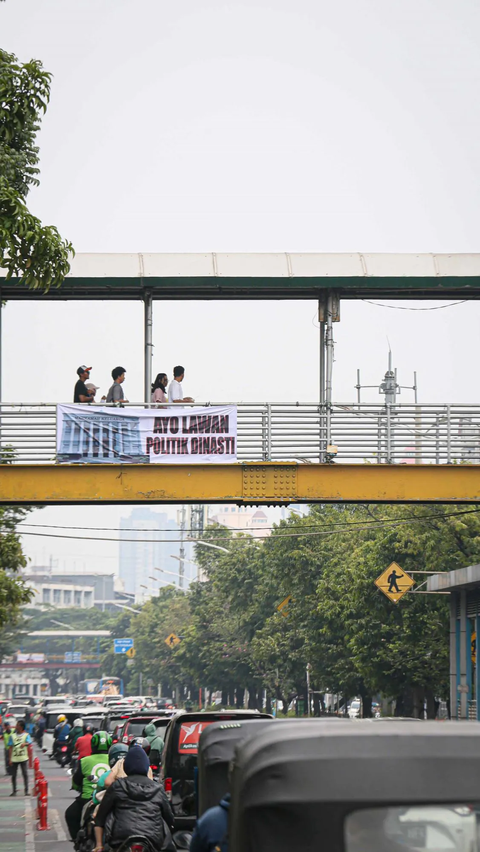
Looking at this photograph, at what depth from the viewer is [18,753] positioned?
2808 cm

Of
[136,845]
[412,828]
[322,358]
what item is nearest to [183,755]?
[136,845]

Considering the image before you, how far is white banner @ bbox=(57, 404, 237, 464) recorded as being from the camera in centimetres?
2073

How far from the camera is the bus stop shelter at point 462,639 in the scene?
34.1 meters

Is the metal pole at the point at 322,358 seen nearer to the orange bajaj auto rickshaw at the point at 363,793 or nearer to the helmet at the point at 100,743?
the helmet at the point at 100,743

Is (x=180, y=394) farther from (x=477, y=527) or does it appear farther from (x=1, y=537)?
(x=477, y=527)

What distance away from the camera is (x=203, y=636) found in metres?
75.6

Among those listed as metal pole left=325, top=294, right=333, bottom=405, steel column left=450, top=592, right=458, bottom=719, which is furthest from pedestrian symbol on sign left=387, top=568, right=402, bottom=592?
metal pole left=325, top=294, right=333, bottom=405

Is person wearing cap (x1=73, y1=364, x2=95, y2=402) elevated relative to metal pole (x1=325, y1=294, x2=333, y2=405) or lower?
lower

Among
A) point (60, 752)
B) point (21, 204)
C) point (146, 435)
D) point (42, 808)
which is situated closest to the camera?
point (21, 204)

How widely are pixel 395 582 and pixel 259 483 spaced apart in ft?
47.8

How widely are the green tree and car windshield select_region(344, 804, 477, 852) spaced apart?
8344 mm

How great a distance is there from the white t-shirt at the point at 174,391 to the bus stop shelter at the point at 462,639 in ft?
46.0

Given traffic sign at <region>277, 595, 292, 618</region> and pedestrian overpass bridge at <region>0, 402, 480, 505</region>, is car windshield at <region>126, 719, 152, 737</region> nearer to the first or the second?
pedestrian overpass bridge at <region>0, 402, 480, 505</region>

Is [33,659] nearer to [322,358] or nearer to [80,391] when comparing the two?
[322,358]
